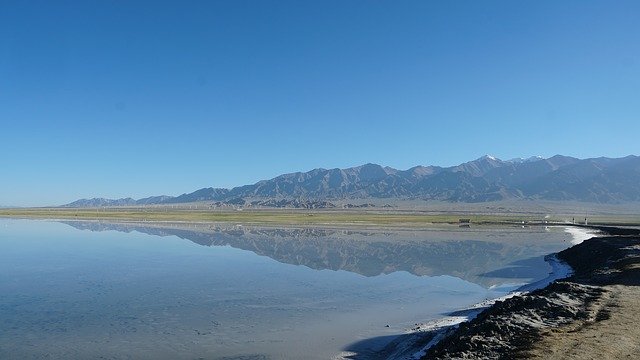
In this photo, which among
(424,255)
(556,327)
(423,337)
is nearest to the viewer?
(556,327)

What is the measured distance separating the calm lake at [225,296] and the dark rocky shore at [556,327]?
3.38m

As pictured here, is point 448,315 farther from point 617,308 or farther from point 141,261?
point 141,261

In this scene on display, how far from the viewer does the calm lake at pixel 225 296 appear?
13.8 meters

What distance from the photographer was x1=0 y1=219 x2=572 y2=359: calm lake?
13.8m

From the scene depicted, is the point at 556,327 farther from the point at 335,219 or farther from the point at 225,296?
the point at 335,219

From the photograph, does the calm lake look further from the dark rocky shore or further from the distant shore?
the distant shore

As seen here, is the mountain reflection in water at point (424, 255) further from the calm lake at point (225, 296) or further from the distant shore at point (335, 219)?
the distant shore at point (335, 219)

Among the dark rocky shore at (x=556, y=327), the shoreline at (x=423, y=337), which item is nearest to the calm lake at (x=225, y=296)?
the shoreline at (x=423, y=337)

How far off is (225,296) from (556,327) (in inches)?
531

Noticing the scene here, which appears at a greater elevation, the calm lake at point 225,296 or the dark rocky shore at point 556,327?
the dark rocky shore at point 556,327

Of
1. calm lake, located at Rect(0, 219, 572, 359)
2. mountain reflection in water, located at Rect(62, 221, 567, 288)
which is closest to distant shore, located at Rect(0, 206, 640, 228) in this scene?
mountain reflection in water, located at Rect(62, 221, 567, 288)

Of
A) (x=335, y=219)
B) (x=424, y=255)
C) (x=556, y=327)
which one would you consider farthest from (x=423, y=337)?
(x=335, y=219)

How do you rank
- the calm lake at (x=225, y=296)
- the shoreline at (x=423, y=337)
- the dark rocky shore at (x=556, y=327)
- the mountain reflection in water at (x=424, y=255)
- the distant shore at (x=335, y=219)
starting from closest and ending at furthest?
the dark rocky shore at (x=556, y=327) < the shoreline at (x=423, y=337) < the calm lake at (x=225, y=296) < the mountain reflection in water at (x=424, y=255) < the distant shore at (x=335, y=219)

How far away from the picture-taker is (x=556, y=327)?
12492 millimetres
